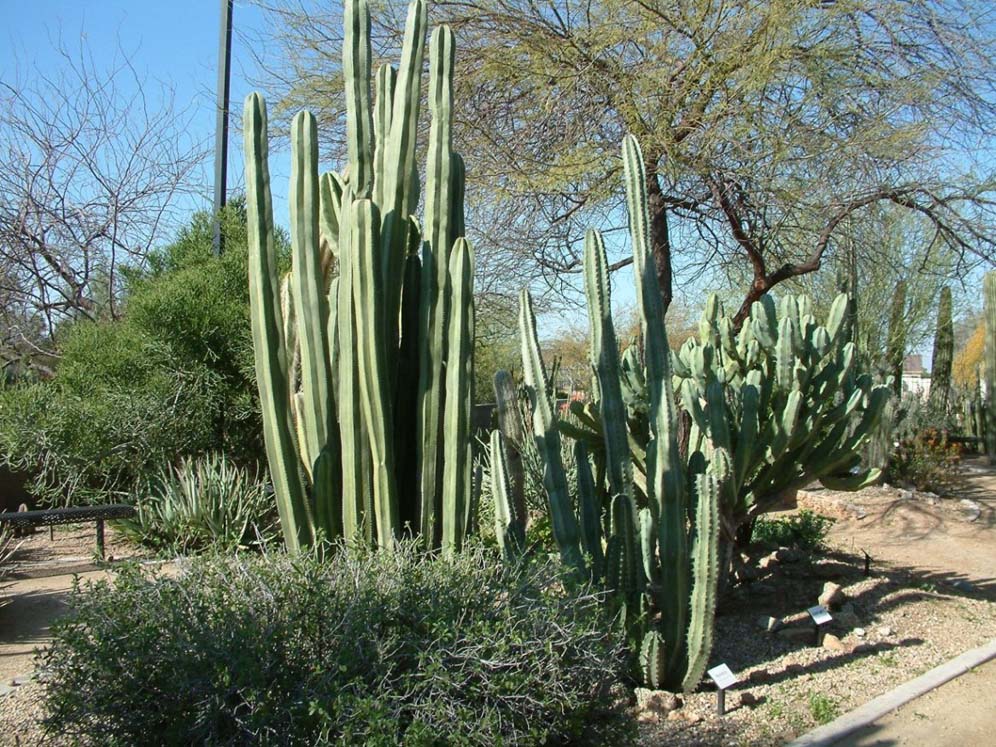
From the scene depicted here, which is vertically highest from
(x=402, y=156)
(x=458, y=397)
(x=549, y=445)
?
(x=402, y=156)

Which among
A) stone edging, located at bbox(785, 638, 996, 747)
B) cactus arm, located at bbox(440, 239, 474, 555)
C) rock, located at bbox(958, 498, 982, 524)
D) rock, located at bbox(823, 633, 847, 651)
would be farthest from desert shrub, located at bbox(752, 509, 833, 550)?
cactus arm, located at bbox(440, 239, 474, 555)

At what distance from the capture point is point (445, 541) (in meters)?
4.66

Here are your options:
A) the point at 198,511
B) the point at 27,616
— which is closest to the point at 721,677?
the point at 27,616

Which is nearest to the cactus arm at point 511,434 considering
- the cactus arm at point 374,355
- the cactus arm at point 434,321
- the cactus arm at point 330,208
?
the cactus arm at point 434,321

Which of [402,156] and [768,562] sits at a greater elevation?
[402,156]

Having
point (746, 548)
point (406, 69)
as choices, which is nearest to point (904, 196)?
point (746, 548)

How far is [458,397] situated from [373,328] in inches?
20.6

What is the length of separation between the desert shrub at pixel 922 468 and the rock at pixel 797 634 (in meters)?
6.59

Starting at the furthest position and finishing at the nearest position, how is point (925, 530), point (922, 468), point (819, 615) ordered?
point (922, 468), point (925, 530), point (819, 615)

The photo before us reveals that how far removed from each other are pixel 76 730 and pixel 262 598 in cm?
78

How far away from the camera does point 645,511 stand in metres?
4.98

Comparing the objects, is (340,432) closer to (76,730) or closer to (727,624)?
(76,730)

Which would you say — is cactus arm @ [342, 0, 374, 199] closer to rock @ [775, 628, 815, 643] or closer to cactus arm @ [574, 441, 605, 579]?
cactus arm @ [574, 441, 605, 579]

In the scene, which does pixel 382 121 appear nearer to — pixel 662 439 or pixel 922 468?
pixel 662 439
